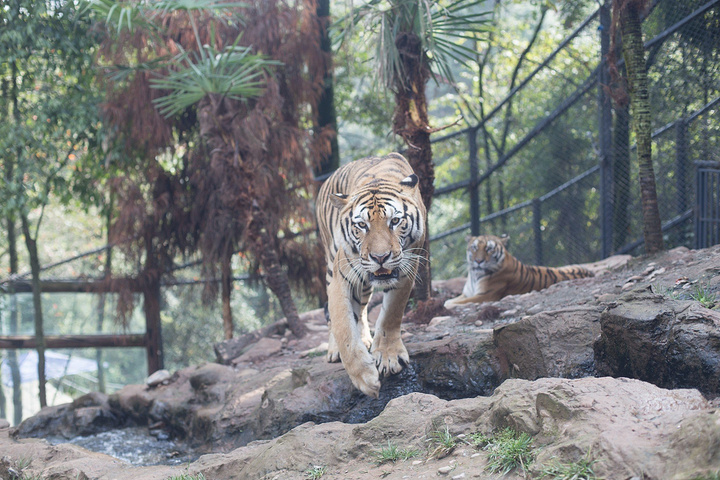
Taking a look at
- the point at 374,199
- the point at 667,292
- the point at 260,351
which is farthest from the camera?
the point at 260,351

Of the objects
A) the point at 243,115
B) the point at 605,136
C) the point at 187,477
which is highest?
the point at 243,115

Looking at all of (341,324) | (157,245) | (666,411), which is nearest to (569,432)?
(666,411)

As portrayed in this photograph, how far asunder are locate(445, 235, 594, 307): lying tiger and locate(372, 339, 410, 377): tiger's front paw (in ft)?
9.31

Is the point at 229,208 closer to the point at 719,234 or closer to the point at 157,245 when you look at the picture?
the point at 157,245

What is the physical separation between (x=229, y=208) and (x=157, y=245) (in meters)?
1.54

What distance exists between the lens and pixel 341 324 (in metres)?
4.04

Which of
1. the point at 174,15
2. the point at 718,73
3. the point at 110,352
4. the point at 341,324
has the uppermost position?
the point at 174,15

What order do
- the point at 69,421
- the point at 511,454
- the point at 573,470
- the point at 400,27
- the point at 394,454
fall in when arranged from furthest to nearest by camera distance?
1. the point at 400,27
2. the point at 69,421
3. the point at 394,454
4. the point at 511,454
5. the point at 573,470

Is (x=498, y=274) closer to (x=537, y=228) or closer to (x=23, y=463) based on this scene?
(x=537, y=228)

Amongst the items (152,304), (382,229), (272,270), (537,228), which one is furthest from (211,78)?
(537,228)

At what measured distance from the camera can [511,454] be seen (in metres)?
2.57

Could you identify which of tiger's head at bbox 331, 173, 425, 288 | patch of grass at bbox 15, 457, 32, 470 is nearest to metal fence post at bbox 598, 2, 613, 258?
tiger's head at bbox 331, 173, 425, 288

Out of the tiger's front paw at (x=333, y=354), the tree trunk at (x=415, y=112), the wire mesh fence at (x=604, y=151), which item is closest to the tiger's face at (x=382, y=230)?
the tiger's front paw at (x=333, y=354)

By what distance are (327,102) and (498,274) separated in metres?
3.75
